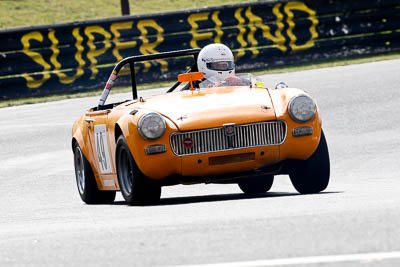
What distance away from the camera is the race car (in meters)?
6.96

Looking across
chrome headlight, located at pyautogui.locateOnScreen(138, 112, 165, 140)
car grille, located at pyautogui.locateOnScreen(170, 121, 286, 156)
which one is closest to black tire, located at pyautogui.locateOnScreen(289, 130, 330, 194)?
car grille, located at pyautogui.locateOnScreen(170, 121, 286, 156)

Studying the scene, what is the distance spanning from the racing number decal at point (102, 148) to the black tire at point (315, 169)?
61.7 inches

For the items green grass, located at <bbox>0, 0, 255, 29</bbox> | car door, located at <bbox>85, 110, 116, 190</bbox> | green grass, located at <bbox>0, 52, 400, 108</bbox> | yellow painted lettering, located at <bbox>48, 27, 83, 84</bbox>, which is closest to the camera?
car door, located at <bbox>85, 110, 116, 190</bbox>

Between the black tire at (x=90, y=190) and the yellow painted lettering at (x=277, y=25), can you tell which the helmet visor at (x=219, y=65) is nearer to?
the black tire at (x=90, y=190)

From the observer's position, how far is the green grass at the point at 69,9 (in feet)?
116

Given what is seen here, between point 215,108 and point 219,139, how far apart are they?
26cm

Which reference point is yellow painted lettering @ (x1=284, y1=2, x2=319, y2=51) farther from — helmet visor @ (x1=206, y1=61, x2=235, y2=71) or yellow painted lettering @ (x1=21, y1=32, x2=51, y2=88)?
helmet visor @ (x1=206, y1=61, x2=235, y2=71)

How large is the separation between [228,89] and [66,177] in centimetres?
344

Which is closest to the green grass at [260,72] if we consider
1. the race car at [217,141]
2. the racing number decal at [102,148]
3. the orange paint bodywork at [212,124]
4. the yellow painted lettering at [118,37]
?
the yellow painted lettering at [118,37]

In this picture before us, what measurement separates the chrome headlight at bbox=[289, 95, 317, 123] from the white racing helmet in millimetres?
1581

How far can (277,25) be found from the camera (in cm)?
1830

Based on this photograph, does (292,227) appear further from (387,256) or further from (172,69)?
(172,69)

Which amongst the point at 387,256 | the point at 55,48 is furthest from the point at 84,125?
the point at 55,48

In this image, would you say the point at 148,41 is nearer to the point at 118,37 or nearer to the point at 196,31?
the point at 118,37
